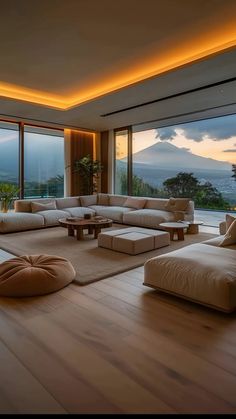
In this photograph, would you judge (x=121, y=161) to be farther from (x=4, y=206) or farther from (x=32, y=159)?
(x=4, y=206)

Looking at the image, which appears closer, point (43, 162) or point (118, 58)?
point (118, 58)

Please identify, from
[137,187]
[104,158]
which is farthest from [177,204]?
[104,158]

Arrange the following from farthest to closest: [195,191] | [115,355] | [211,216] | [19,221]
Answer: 1. [195,191]
2. [211,216]
3. [19,221]
4. [115,355]

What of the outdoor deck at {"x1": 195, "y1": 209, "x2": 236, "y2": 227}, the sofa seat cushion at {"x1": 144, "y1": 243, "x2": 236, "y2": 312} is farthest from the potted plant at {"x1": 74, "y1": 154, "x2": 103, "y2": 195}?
the sofa seat cushion at {"x1": 144, "y1": 243, "x2": 236, "y2": 312}

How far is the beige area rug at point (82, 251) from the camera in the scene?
3541 millimetres

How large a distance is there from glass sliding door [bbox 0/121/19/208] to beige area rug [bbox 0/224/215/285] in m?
2.58

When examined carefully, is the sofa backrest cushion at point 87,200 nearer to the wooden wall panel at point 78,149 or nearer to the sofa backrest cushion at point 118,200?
the sofa backrest cushion at point 118,200

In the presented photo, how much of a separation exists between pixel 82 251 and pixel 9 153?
4.79 m

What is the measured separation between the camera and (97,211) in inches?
291

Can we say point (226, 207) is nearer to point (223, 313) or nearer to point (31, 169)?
point (31, 169)

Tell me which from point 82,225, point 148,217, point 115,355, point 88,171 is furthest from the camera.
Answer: point 88,171

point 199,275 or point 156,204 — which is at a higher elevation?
point 156,204

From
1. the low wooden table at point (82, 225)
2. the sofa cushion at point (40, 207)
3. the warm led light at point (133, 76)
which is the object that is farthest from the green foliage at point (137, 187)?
the low wooden table at point (82, 225)

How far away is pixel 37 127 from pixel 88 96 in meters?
2.63
